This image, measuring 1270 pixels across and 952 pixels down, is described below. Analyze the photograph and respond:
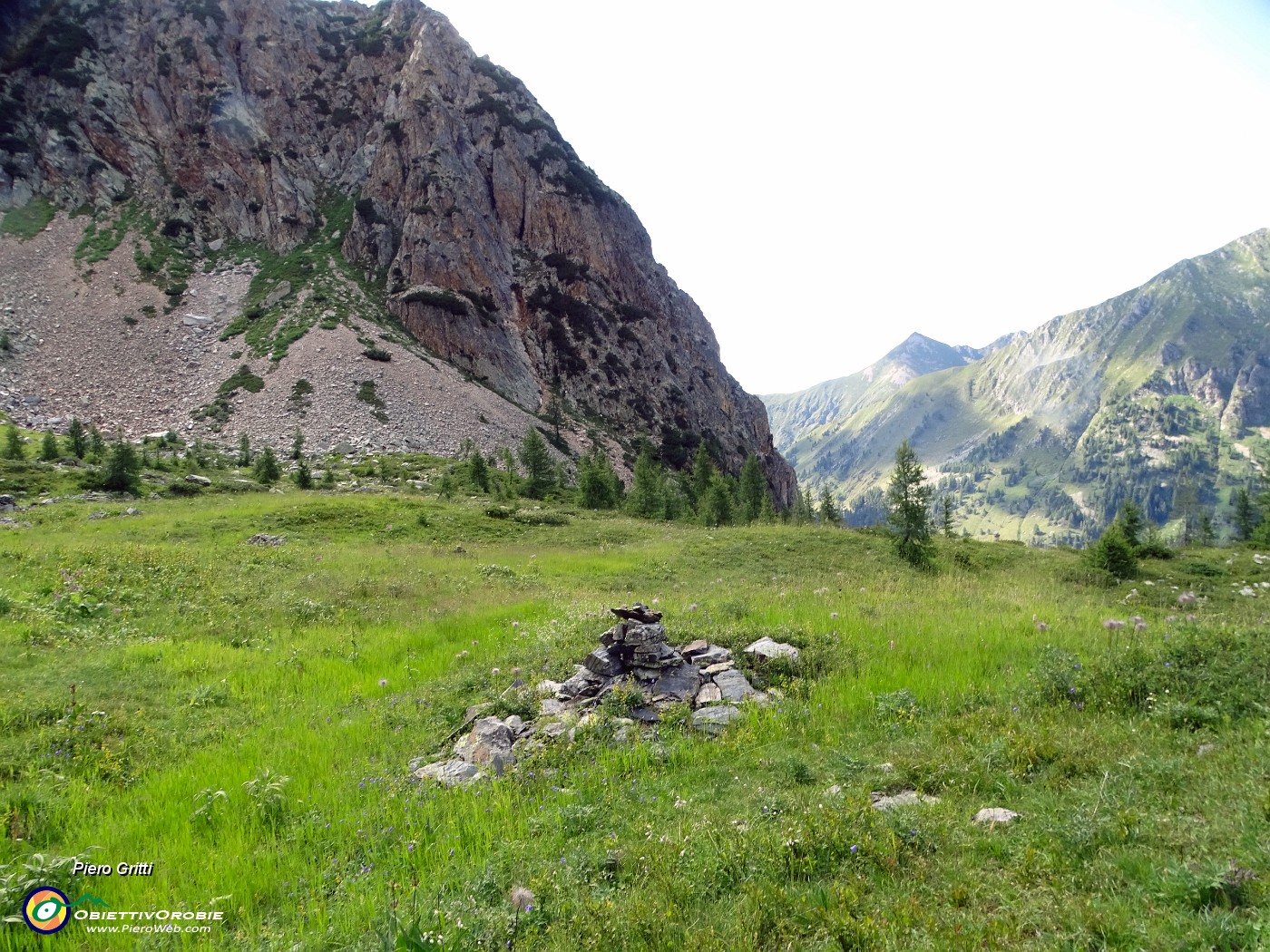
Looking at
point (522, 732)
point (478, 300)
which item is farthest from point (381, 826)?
point (478, 300)

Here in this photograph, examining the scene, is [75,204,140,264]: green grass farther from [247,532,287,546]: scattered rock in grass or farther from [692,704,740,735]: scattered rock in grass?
[692,704,740,735]: scattered rock in grass

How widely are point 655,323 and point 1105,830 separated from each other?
412ft

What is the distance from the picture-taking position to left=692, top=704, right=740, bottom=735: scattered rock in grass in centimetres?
792

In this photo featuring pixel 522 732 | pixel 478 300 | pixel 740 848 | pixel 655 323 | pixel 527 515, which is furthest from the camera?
pixel 655 323

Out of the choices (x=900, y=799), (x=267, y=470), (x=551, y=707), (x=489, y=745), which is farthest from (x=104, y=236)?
(x=900, y=799)

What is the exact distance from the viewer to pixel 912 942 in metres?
3.81

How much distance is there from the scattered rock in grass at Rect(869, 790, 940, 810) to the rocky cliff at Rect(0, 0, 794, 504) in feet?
252

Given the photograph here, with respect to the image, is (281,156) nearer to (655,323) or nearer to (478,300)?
(478,300)

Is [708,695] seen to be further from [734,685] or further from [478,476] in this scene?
[478,476]

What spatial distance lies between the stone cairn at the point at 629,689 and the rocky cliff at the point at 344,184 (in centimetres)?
7221

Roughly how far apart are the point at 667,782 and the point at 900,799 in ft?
7.92

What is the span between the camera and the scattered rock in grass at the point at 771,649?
983cm

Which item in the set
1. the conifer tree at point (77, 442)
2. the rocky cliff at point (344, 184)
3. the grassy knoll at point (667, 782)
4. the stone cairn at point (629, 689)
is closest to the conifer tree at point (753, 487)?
the rocky cliff at point (344, 184)

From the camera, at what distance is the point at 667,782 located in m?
6.56
